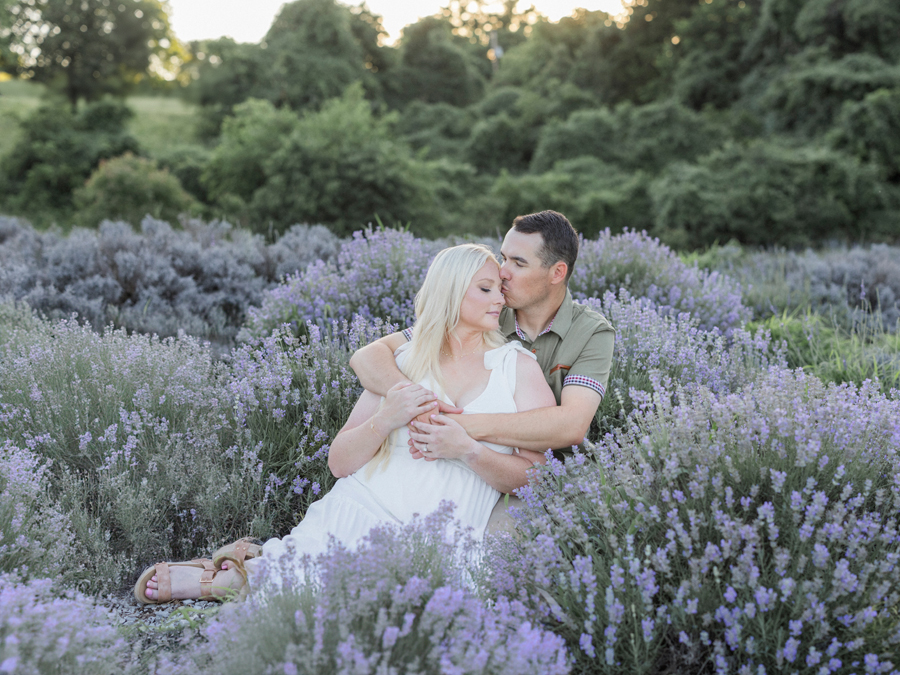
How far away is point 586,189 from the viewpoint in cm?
2250

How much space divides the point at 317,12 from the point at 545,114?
10.2 metres

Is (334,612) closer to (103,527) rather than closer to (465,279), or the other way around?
(465,279)

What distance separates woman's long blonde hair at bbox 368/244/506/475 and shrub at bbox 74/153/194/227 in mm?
12577

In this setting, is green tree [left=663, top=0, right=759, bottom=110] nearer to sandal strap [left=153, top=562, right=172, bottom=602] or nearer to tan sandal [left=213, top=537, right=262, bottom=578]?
tan sandal [left=213, top=537, right=262, bottom=578]

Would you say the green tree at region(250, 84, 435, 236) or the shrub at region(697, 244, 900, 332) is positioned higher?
the green tree at region(250, 84, 435, 236)

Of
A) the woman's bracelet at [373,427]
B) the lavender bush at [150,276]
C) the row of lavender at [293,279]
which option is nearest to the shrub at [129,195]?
the row of lavender at [293,279]

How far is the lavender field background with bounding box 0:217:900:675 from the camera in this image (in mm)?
1903

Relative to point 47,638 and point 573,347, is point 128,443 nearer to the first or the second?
point 47,638

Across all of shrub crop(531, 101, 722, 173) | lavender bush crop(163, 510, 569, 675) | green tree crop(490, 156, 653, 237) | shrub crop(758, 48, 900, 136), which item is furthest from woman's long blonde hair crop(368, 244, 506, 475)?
shrub crop(531, 101, 722, 173)

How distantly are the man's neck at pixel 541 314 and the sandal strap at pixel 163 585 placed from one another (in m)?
1.97

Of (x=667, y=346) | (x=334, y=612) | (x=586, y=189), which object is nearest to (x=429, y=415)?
(x=334, y=612)

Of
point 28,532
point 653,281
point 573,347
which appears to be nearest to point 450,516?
point 573,347

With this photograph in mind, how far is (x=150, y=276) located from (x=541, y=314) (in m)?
4.56

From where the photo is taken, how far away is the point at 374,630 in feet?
6.20
